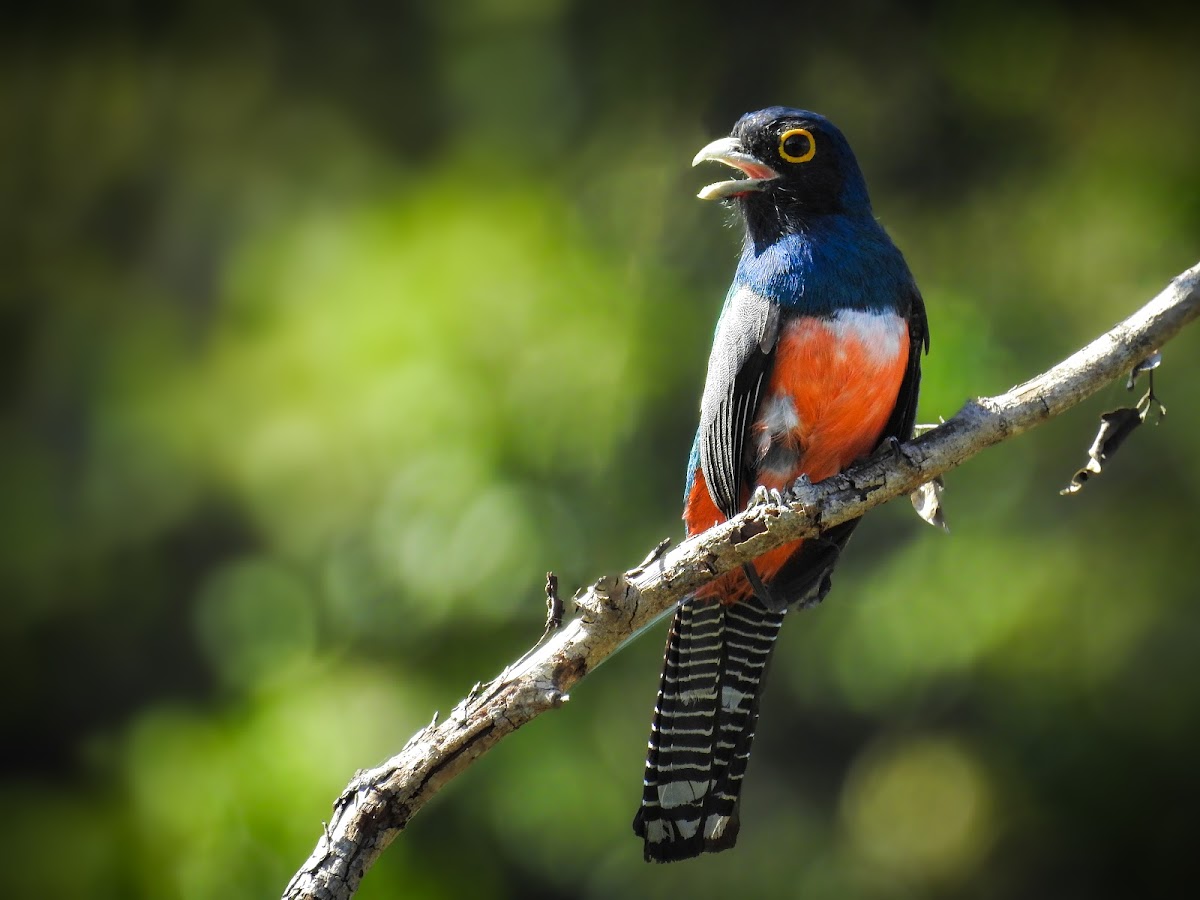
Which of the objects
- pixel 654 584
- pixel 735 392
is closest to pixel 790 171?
pixel 735 392

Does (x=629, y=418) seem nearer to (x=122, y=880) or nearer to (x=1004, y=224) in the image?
(x=1004, y=224)

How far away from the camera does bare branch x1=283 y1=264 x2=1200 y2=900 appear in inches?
114

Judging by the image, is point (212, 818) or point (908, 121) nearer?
point (212, 818)

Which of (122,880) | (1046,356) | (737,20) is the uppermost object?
(737,20)

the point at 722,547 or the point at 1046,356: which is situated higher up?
the point at 1046,356

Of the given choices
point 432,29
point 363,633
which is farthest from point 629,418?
point 432,29

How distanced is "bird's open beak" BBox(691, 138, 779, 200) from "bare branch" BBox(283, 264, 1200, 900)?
1125 millimetres

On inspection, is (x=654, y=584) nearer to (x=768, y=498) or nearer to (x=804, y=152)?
(x=768, y=498)

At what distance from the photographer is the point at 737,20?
6.80 metres

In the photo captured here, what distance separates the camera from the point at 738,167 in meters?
4.11

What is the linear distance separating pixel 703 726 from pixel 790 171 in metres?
1.75

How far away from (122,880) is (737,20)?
509cm

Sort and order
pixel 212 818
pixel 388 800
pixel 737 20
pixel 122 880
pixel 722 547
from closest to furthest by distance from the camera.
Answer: pixel 388 800, pixel 722 547, pixel 212 818, pixel 122 880, pixel 737 20

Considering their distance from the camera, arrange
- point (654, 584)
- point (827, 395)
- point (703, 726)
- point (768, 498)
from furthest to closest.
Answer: point (703, 726), point (827, 395), point (768, 498), point (654, 584)
